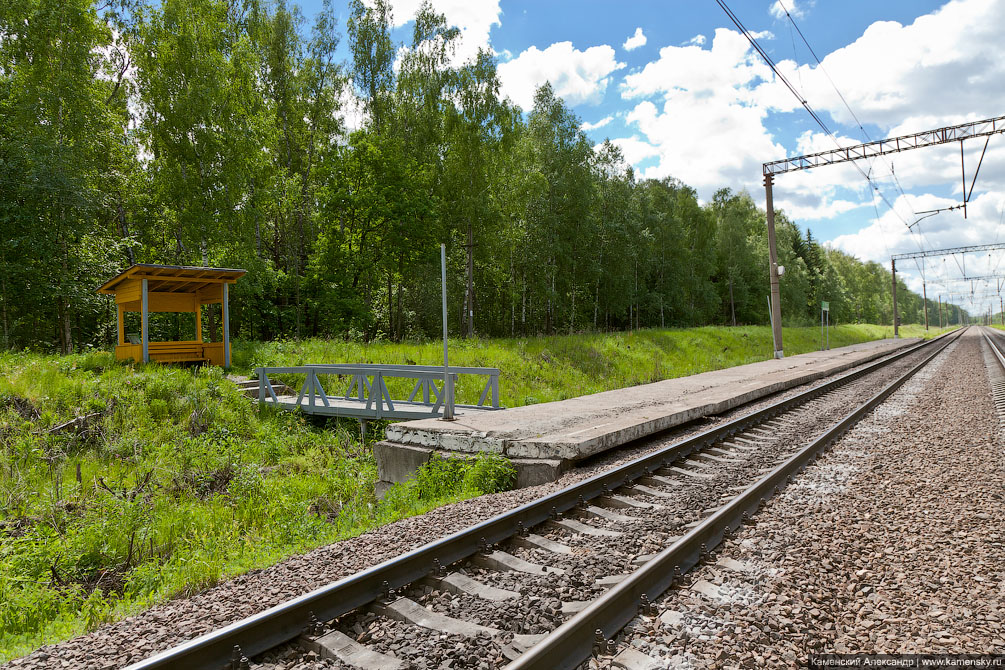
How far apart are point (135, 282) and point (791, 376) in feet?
64.8

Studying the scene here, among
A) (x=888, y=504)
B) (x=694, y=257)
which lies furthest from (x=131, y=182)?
(x=694, y=257)

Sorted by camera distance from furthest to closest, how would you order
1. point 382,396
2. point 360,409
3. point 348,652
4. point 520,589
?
point 382,396 → point 360,409 → point 520,589 → point 348,652

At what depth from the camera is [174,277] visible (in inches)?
627

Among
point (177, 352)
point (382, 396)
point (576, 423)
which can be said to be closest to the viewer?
point (576, 423)

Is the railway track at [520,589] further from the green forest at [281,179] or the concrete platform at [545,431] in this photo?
the green forest at [281,179]

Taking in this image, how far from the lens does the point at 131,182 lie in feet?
80.6

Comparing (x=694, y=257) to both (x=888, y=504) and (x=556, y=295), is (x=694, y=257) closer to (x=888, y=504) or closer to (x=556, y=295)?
(x=556, y=295)

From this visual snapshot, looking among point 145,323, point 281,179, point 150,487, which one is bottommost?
point 150,487

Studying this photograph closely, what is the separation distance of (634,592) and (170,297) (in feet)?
58.4

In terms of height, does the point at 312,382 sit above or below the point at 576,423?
above

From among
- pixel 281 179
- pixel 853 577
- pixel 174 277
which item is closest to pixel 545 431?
pixel 853 577

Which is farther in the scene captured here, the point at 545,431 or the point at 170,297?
the point at 170,297

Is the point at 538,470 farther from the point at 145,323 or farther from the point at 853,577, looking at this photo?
the point at 145,323

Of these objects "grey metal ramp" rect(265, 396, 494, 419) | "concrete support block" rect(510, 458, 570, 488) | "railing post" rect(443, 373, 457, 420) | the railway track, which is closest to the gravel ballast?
the railway track
